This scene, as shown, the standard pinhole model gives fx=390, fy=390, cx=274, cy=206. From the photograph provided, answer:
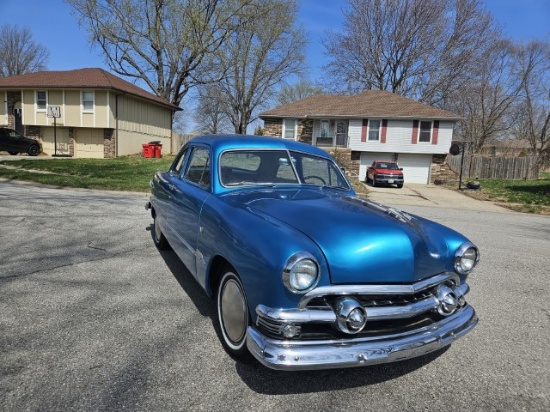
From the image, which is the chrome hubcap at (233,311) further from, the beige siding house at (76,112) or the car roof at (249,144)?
the beige siding house at (76,112)

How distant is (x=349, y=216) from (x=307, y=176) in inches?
50.4

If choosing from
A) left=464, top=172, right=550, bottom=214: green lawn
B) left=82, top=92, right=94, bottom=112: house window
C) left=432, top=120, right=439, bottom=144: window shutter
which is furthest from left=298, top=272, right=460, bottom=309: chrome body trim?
left=432, top=120, right=439, bottom=144: window shutter

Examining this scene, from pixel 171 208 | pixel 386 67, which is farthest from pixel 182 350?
pixel 386 67

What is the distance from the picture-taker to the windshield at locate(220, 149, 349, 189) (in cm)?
368

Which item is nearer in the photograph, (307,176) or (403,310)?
(403,310)

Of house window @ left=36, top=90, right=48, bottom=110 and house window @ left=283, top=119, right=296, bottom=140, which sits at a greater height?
house window @ left=36, top=90, right=48, bottom=110

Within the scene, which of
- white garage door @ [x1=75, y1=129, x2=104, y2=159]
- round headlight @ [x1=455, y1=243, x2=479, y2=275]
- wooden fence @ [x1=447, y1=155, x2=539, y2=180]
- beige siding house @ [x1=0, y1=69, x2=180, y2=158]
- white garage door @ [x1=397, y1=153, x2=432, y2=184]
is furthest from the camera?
wooden fence @ [x1=447, y1=155, x2=539, y2=180]

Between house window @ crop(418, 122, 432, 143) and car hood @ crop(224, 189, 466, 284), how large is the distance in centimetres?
2542

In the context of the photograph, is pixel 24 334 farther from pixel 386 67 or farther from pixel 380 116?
pixel 386 67

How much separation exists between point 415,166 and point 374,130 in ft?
12.8

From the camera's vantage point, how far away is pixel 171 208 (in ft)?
14.2

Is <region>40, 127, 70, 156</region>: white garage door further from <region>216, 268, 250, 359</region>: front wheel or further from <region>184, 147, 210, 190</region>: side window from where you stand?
<region>216, 268, 250, 359</region>: front wheel

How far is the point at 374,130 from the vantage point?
2703 cm

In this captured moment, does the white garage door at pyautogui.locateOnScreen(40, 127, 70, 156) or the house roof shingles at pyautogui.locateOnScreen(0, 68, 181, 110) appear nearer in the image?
the house roof shingles at pyautogui.locateOnScreen(0, 68, 181, 110)
